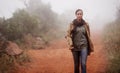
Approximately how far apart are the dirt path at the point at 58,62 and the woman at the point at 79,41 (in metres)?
2.21

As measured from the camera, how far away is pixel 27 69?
9531 mm

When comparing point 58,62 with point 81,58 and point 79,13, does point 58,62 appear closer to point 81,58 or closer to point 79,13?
point 81,58

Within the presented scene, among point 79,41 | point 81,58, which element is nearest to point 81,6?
point 79,41

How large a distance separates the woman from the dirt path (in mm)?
2214

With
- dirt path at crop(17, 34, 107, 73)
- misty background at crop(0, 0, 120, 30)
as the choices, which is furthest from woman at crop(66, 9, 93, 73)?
misty background at crop(0, 0, 120, 30)

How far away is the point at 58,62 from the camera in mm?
10414

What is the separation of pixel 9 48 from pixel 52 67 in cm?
197

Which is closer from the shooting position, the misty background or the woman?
the woman

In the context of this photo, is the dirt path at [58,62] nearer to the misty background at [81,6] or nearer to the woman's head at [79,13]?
the woman's head at [79,13]

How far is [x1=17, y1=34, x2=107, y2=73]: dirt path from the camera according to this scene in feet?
30.0

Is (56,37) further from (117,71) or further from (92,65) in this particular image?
(117,71)

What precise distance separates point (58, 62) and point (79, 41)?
163 inches

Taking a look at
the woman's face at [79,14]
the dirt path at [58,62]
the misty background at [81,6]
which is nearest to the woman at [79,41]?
the woman's face at [79,14]

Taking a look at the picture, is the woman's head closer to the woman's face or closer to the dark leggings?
the woman's face
